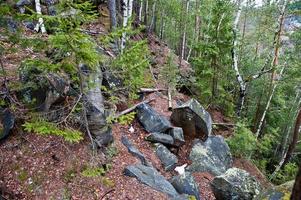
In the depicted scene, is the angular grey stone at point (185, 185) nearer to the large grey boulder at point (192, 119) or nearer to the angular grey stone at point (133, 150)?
the angular grey stone at point (133, 150)

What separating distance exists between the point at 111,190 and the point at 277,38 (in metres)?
11.5

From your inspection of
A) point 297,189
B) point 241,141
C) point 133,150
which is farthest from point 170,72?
point 297,189

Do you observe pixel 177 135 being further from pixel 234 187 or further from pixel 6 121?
pixel 6 121

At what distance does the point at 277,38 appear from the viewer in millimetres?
13984

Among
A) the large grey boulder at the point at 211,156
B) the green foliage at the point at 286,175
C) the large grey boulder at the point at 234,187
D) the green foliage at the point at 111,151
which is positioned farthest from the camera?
the green foliage at the point at 286,175

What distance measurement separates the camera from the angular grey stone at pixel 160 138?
981 centimetres

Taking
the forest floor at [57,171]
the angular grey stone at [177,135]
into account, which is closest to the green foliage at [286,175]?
the angular grey stone at [177,135]

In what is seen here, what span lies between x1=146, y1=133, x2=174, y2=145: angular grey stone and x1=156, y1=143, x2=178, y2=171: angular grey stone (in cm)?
19

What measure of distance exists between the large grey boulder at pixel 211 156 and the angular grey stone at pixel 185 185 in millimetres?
1178

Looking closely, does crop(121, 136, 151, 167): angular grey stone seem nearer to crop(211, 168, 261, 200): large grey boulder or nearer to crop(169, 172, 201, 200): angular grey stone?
crop(169, 172, 201, 200): angular grey stone

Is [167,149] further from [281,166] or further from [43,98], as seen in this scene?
[281,166]

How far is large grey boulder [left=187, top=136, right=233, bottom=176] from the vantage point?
32.8ft

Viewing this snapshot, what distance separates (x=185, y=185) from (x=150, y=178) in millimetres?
1294

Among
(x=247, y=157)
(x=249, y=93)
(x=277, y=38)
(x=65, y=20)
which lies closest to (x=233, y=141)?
(x=247, y=157)
